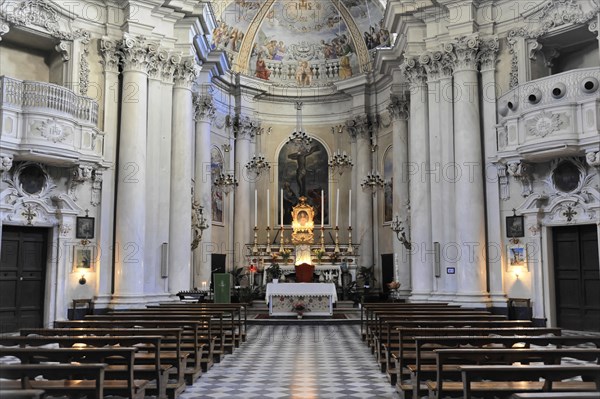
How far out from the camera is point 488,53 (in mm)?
18266

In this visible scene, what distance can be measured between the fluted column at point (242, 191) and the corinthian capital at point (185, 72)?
297 inches

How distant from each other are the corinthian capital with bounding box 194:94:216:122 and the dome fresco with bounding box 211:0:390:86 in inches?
146

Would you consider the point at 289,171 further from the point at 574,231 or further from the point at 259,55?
the point at 574,231

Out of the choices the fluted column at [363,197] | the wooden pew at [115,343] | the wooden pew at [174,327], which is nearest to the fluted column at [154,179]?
the wooden pew at [174,327]

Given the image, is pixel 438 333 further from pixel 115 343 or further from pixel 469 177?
pixel 469 177

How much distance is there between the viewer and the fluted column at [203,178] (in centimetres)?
2361

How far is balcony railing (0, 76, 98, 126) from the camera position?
50.0ft

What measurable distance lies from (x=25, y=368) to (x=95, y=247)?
39.9ft

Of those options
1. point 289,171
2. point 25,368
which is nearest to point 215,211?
point 289,171

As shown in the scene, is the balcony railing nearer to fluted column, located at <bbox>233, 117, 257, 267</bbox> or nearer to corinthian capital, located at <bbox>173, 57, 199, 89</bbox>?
corinthian capital, located at <bbox>173, 57, 199, 89</bbox>

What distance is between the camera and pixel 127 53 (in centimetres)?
1805

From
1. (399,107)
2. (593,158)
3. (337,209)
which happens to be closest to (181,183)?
(337,209)

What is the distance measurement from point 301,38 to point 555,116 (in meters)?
16.2

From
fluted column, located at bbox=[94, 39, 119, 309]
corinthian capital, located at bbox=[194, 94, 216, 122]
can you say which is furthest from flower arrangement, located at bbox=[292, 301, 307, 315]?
corinthian capital, located at bbox=[194, 94, 216, 122]
